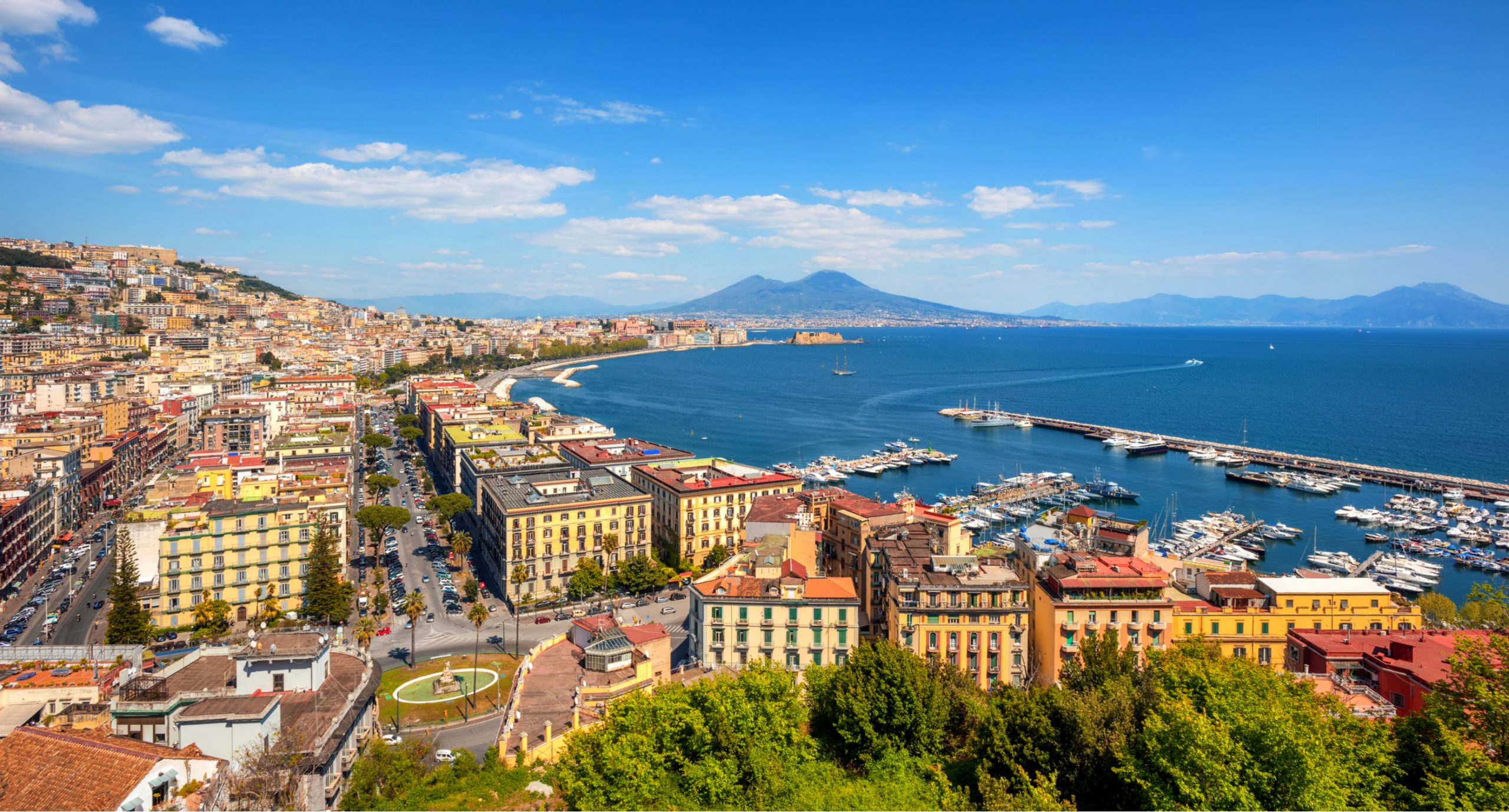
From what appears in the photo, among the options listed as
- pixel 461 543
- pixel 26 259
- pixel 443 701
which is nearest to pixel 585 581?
pixel 461 543

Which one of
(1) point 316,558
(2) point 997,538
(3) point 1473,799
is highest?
(3) point 1473,799

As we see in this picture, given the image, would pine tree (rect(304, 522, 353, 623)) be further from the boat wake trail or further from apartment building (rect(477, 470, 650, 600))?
the boat wake trail

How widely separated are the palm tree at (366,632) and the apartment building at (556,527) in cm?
499

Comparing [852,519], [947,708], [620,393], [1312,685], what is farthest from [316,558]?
[620,393]

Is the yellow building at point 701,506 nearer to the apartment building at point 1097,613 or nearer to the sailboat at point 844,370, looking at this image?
the apartment building at point 1097,613

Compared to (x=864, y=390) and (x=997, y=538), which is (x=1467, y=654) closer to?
(x=997, y=538)

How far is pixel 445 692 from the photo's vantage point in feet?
77.6

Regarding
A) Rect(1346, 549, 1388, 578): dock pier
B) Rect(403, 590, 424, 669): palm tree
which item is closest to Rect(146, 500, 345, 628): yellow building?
Rect(403, 590, 424, 669): palm tree

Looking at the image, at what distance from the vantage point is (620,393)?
118 metres

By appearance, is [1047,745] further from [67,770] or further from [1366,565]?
[1366,565]

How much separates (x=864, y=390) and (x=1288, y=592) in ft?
328

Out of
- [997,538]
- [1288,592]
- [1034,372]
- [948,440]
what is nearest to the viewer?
[1288,592]

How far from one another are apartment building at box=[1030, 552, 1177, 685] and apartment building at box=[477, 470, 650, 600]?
1826 cm

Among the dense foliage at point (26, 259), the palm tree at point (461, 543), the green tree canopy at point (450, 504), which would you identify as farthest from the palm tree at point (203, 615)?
the dense foliage at point (26, 259)
